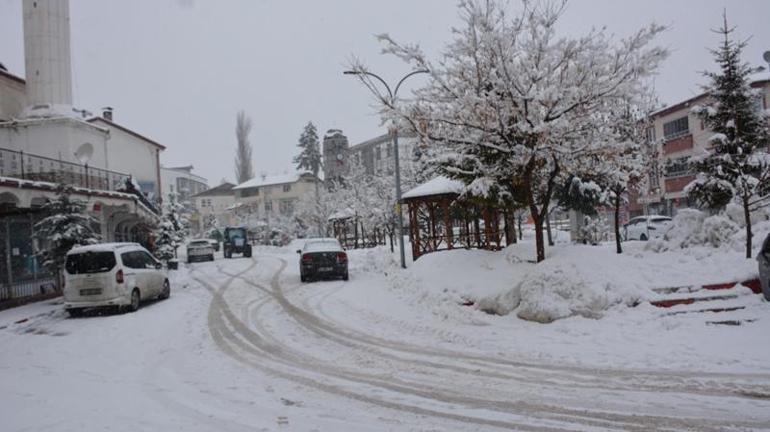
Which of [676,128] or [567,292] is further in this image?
[676,128]

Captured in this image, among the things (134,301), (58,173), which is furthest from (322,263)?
(58,173)

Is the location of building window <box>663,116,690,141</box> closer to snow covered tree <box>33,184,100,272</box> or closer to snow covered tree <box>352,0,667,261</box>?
snow covered tree <box>352,0,667,261</box>

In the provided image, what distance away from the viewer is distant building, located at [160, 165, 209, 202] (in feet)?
286

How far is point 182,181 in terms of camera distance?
9331cm

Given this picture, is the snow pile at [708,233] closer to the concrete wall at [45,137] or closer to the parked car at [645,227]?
the parked car at [645,227]

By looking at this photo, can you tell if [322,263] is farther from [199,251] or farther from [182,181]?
[182,181]

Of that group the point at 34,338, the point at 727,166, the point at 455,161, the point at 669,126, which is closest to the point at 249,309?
the point at 34,338

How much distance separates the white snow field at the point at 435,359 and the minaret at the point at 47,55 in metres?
19.5

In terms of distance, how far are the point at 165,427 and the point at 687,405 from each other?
516 cm

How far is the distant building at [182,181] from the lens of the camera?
87.1 meters

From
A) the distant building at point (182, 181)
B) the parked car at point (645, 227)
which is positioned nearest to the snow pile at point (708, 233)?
the parked car at point (645, 227)

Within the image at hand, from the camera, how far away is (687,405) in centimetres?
518

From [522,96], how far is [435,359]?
6.04 metres

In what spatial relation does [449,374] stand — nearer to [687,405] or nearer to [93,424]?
[687,405]
